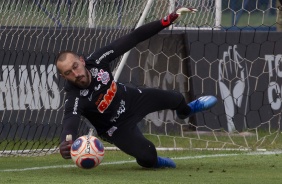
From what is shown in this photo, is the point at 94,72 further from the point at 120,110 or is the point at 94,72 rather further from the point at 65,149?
the point at 65,149

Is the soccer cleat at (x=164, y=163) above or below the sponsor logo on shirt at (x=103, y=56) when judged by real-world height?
below

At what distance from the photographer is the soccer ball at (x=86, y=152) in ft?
30.2

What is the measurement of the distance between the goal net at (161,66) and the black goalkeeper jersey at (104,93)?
2.31 m

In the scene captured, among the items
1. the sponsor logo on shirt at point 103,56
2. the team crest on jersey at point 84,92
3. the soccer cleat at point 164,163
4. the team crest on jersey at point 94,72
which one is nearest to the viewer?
the team crest on jersey at point 84,92

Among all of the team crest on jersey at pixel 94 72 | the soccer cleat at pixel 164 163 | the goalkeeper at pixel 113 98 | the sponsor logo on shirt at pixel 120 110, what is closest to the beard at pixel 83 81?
the goalkeeper at pixel 113 98

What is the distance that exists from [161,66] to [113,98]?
432cm

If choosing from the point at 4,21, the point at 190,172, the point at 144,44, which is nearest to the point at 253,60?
the point at 144,44

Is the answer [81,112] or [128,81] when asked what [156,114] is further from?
[81,112]

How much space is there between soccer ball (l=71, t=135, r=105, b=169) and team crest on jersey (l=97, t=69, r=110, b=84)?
2.74ft

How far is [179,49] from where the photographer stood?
14.5 meters

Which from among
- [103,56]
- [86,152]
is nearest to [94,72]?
[103,56]

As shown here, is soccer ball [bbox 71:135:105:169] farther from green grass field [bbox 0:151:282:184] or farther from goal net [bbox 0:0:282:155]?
goal net [bbox 0:0:282:155]

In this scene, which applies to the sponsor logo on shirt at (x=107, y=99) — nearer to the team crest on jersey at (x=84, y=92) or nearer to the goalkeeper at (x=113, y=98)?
the goalkeeper at (x=113, y=98)

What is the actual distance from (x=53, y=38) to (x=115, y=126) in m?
3.34
